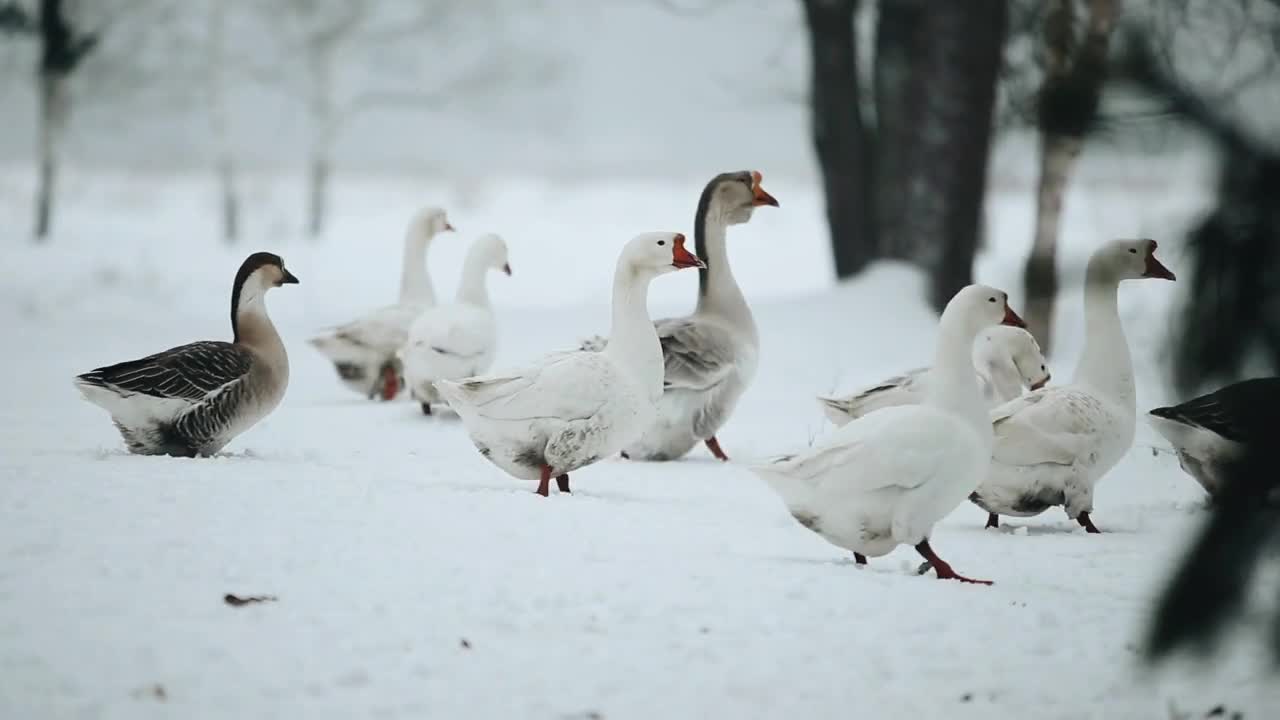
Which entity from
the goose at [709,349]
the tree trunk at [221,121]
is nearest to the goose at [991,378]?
the goose at [709,349]

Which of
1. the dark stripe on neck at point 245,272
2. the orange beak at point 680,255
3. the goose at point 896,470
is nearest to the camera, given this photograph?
the goose at point 896,470

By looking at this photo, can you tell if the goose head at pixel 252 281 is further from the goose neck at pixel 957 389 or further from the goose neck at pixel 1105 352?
the goose neck at pixel 1105 352

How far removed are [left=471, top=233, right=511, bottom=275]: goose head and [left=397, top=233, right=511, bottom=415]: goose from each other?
0.13 m

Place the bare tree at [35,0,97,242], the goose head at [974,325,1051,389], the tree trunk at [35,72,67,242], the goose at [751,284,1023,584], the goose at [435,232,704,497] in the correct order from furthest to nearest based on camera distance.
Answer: the tree trunk at [35,72,67,242] → the bare tree at [35,0,97,242] → the goose head at [974,325,1051,389] → the goose at [435,232,704,497] → the goose at [751,284,1023,584]

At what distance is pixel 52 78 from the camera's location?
24.3 m

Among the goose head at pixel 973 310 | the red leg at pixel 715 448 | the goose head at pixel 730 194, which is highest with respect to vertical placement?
the goose head at pixel 730 194

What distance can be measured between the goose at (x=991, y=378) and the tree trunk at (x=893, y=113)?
20.6 feet

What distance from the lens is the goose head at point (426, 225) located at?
10633 mm

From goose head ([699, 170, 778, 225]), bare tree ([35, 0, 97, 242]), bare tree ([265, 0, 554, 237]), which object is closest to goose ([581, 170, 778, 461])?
goose head ([699, 170, 778, 225])

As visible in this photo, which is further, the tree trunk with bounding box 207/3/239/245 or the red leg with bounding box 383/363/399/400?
the tree trunk with bounding box 207/3/239/245

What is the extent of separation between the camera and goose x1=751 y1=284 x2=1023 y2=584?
4.78 m

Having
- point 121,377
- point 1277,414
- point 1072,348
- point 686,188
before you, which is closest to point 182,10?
point 686,188

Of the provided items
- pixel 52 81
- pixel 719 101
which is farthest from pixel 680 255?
pixel 719 101

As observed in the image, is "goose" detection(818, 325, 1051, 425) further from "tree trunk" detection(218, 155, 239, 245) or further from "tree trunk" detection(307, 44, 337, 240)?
"tree trunk" detection(307, 44, 337, 240)
